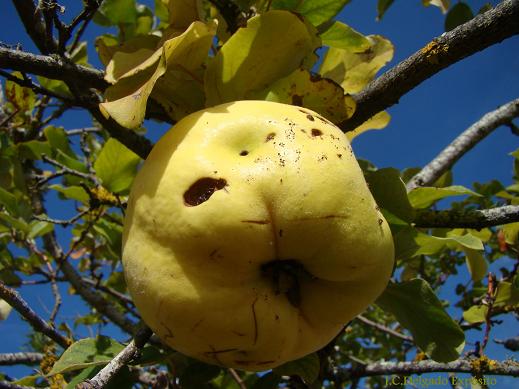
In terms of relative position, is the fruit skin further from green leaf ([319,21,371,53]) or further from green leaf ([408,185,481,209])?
green leaf ([319,21,371,53])

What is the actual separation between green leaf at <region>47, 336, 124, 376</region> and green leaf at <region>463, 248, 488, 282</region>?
5.86 feet

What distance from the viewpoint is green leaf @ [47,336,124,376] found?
1344 millimetres

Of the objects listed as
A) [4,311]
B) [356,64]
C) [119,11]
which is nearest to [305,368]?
[356,64]

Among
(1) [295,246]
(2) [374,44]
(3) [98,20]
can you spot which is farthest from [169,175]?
(3) [98,20]

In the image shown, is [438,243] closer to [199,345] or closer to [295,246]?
[295,246]

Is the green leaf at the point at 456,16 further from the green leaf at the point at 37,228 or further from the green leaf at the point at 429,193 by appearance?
the green leaf at the point at 37,228

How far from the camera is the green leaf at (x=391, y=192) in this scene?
4.20ft

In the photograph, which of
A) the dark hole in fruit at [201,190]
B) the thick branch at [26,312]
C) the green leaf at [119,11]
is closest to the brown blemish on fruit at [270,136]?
the dark hole in fruit at [201,190]

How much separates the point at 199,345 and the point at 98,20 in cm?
244

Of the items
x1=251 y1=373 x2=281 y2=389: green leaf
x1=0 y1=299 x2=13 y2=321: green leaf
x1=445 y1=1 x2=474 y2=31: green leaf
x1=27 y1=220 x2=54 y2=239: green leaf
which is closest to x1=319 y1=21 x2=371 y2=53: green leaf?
x1=445 y1=1 x2=474 y2=31: green leaf

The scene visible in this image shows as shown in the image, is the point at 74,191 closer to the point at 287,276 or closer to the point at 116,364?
the point at 116,364

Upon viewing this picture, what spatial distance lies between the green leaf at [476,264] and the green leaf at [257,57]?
1648mm

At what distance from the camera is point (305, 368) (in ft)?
4.73

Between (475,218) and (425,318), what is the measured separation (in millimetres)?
343
